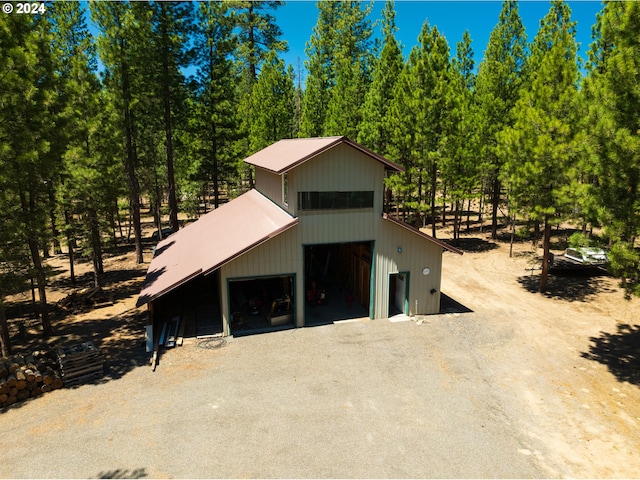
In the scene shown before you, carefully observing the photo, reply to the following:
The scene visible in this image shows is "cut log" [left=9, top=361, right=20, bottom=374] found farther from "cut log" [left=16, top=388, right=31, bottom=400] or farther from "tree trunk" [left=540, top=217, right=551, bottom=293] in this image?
"tree trunk" [left=540, top=217, right=551, bottom=293]

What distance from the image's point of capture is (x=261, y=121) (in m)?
38.7

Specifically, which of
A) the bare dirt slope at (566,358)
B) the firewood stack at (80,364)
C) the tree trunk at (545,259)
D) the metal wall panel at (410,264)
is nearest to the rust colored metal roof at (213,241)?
the firewood stack at (80,364)

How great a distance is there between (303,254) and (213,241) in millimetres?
4848

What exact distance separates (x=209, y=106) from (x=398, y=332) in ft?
78.3

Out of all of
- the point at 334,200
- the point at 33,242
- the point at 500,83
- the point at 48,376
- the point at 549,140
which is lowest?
the point at 48,376

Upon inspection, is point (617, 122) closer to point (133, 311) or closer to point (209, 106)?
point (133, 311)

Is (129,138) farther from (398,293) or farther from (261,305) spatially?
(398,293)

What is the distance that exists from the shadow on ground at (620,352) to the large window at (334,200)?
34.0ft

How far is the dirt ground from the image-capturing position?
11.0 metres

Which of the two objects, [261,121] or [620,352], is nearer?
[620,352]

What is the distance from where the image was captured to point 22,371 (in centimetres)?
1305

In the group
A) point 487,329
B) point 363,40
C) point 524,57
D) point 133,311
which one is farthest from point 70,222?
point 363,40

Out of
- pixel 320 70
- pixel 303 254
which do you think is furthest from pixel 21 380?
pixel 320 70

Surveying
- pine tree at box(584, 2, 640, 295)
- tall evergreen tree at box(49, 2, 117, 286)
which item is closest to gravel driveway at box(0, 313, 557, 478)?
pine tree at box(584, 2, 640, 295)
